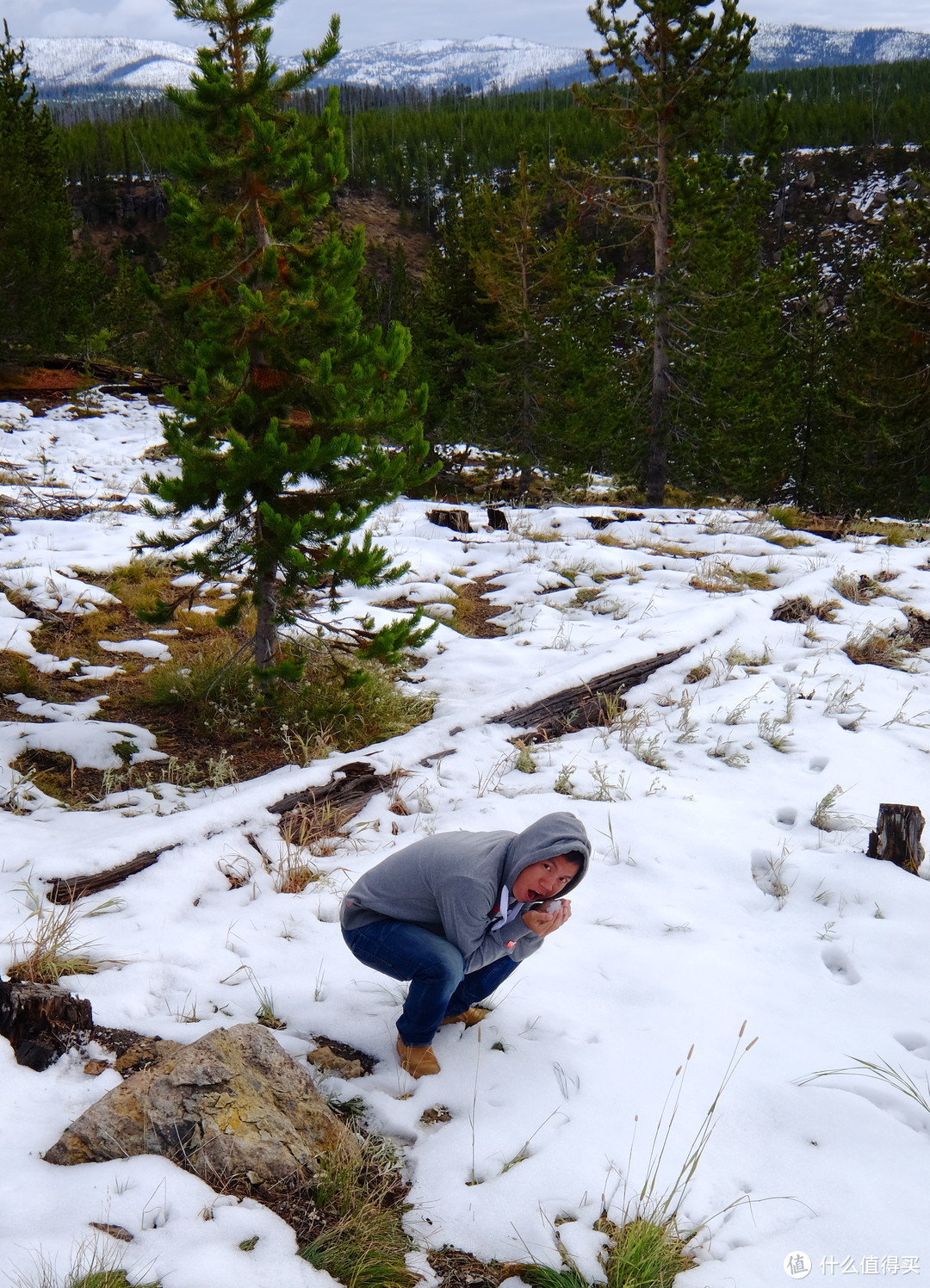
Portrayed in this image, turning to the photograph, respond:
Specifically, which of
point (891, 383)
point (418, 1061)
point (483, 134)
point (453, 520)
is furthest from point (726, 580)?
point (483, 134)

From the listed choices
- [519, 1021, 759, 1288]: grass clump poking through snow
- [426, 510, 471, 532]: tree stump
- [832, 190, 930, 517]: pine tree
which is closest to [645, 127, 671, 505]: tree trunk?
[832, 190, 930, 517]: pine tree

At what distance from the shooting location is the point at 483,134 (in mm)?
78375

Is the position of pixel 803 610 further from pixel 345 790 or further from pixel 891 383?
pixel 891 383

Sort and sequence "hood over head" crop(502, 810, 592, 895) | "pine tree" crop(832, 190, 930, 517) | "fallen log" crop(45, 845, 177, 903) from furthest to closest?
"pine tree" crop(832, 190, 930, 517), "fallen log" crop(45, 845, 177, 903), "hood over head" crop(502, 810, 592, 895)

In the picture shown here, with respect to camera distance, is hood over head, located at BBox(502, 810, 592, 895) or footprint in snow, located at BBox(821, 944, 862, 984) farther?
footprint in snow, located at BBox(821, 944, 862, 984)

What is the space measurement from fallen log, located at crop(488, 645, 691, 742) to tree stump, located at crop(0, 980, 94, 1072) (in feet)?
10.4

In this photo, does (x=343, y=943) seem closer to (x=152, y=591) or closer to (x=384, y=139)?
(x=152, y=591)

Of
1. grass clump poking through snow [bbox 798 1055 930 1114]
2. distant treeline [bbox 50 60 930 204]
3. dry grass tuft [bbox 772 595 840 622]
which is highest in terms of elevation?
distant treeline [bbox 50 60 930 204]

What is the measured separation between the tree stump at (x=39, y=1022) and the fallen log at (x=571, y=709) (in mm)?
3172

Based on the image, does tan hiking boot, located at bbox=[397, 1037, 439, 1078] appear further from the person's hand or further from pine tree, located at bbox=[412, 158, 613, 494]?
pine tree, located at bbox=[412, 158, 613, 494]

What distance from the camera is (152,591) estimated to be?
7605 millimetres

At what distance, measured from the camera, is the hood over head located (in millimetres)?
2477

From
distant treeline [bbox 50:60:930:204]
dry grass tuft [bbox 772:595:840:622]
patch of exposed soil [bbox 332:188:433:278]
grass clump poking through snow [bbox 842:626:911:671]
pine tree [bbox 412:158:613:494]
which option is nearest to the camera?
grass clump poking through snow [bbox 842:626:911:671]

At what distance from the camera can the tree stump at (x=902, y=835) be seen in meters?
3.84
